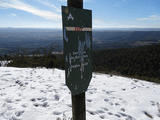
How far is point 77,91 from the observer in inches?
65.3

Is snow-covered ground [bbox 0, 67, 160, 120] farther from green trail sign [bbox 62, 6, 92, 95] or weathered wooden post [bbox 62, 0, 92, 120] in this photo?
green trail sign [bbox 62, 6, 92, 95]

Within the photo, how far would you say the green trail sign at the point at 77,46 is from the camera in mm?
1444

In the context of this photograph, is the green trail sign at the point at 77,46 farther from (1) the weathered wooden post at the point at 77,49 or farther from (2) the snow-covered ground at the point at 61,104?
(2) the snow-covered ground at the point at 61,104

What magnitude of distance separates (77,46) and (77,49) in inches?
1.3

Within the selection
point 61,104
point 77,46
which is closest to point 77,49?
point 77,46

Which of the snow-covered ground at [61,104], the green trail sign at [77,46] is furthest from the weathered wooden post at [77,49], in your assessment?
the snow-covered ground at [61,104]

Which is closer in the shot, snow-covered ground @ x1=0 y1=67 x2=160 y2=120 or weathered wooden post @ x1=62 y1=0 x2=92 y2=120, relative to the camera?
weathered wooden post @ x1=62 y1=0 x2=92 y2=120

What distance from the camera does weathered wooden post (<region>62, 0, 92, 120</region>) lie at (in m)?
1.45

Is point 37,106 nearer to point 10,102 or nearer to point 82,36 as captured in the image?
point 10,102

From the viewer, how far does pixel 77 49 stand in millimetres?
1562

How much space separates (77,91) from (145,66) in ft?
85.1

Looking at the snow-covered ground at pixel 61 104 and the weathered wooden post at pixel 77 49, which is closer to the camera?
the weathered wooden post at pixel 77 49

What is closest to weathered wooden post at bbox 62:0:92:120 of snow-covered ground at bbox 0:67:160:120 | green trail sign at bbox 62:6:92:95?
green trail sign at bbox 62:6:92:95

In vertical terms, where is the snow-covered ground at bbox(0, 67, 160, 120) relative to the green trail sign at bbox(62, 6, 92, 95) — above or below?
below
